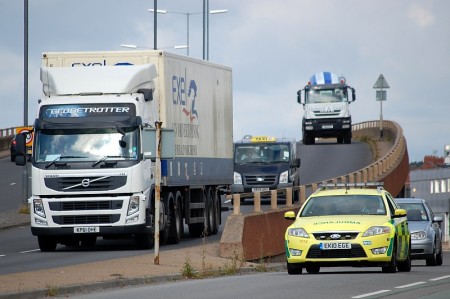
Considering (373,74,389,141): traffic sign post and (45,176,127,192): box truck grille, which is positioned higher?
(373,74,389,141): traffic sign post

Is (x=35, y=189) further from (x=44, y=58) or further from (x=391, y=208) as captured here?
(x=391, y=208)

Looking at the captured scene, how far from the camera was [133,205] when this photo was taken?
93.8 ft

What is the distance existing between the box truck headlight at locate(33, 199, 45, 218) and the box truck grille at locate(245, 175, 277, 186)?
71.6ft

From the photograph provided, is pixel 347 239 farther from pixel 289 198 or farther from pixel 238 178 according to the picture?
pixel 238 178

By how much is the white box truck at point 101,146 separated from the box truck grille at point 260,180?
61.1ft

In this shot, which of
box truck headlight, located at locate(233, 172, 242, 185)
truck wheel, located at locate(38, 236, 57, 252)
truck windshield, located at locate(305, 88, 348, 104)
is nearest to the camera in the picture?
truck wheel, located at locate(38, 236, 57, 252)

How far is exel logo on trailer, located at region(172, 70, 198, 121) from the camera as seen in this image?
102 ft

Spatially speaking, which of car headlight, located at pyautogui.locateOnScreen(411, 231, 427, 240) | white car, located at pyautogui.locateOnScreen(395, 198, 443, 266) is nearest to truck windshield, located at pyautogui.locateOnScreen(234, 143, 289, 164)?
white car, located at pyautogui.locateOnScreen(395, 198, 443, 266)

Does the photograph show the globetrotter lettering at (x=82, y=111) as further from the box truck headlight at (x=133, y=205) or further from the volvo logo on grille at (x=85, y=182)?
the box truck headlight at (x=133, y=205)

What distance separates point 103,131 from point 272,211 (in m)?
5.28

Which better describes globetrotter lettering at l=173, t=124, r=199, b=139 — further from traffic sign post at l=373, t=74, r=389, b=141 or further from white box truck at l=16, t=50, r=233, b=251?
traffic sign post at l=373, t=74, r=389, b=141

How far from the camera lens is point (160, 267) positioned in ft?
76.6

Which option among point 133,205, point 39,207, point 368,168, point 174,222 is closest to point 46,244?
point 39,207

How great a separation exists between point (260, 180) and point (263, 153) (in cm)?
116
